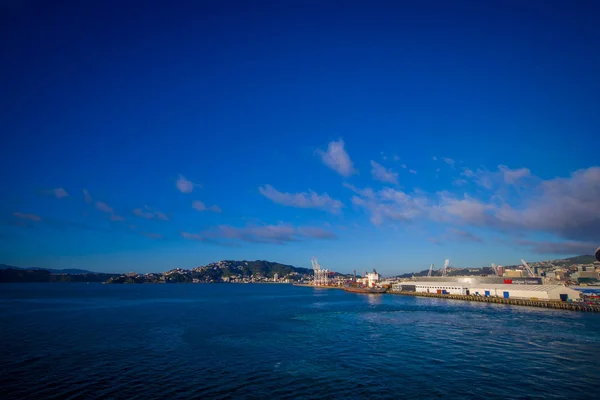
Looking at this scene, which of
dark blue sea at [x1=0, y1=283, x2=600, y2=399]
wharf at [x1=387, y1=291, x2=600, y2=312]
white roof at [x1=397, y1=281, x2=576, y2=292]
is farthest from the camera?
white roof at [x1=397, y1=281, x2=576, y2=292]

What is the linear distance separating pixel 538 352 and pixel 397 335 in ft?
49.4

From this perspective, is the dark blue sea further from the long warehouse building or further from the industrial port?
the long warehouse building

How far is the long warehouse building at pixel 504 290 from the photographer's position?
79500 mm

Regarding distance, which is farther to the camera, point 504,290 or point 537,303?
point 504,290

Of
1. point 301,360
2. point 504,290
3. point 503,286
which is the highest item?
point 503,286

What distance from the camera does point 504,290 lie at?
92062 millimetres

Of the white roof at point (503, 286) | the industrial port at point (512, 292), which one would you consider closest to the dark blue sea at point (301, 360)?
the industrial port at point (512, 292)

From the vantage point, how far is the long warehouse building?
79.5 meters

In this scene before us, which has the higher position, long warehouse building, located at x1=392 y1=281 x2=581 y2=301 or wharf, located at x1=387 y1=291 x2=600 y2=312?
long warehouse building, located at x1=392 y1=281 x2=581 y2=301

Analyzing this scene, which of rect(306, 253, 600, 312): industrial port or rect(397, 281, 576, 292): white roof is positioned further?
rect(397, 281, 576, 292): white roof

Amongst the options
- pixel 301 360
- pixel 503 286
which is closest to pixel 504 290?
pixel 503 286

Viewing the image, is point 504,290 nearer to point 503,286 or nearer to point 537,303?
point 503,286

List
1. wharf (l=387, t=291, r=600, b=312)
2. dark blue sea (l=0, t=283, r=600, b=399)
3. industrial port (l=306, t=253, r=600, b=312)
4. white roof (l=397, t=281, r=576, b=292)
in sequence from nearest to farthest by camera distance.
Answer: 1. dark blue sea (l=0, t=283, r=600, b=399)
2. wharf (l=387, t=291, r=600, b=312)
3. industrial port (l=306, t=253, r=600, b=312)
4. white roof (l=397, t=281, r=576, b=292)

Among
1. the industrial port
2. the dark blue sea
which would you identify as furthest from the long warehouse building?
the dark blue sea
